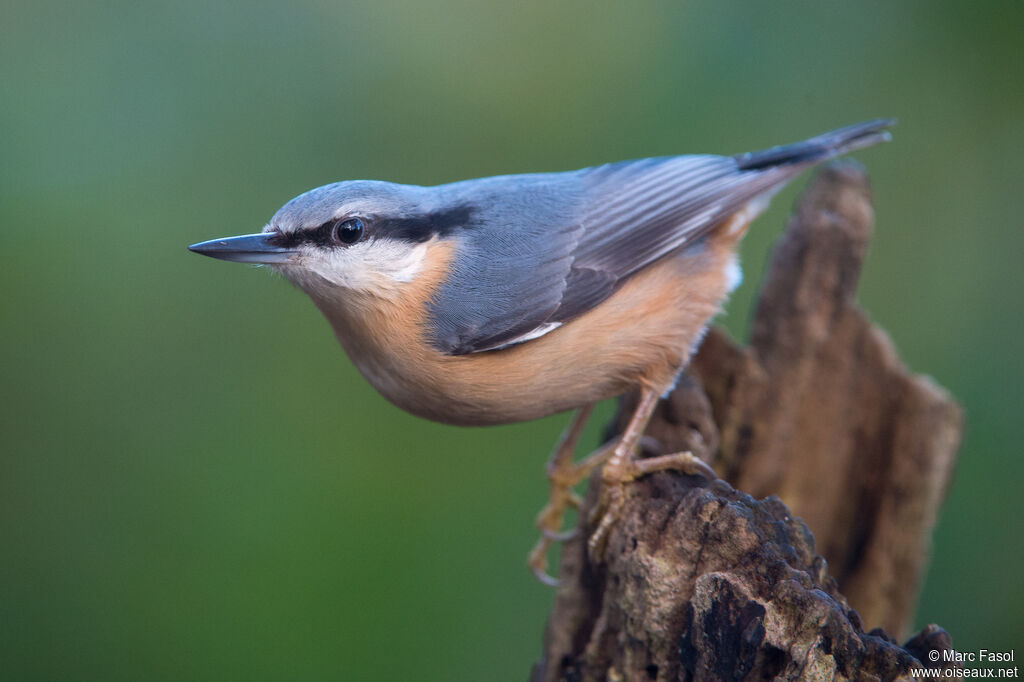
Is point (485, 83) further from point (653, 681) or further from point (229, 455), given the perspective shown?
point (653, 681)

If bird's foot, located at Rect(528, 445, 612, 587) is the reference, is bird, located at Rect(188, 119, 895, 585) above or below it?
above

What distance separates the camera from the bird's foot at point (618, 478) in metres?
2.40

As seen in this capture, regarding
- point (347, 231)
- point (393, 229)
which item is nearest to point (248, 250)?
point (347, 231)

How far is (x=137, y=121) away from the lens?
3.53 metres

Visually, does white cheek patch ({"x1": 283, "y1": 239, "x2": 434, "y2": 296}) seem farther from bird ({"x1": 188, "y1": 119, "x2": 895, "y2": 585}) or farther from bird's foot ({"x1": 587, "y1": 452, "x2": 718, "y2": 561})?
bird's foot ({"x1": 587, "y1": 452, "x2": 718, "y2": 561})

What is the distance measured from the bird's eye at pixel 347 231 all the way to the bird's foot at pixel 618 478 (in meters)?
1.00

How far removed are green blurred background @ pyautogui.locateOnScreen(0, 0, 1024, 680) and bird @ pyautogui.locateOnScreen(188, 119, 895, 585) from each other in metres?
1.14

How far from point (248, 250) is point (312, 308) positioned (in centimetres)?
172

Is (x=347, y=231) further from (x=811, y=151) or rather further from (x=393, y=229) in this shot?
(x=811, y=151)

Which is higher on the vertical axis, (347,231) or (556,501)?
(347,231)

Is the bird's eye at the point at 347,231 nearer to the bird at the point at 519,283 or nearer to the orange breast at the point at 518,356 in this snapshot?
the bird at the point at 519,283

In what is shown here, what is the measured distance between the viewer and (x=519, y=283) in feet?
7.90

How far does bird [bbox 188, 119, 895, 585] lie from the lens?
2.27m

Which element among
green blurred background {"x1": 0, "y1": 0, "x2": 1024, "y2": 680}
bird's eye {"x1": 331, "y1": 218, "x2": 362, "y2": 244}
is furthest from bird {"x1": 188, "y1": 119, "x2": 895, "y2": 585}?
green blurred background {"x1": 0, "y1": 0, "x2": 1024, "y2": 680}
